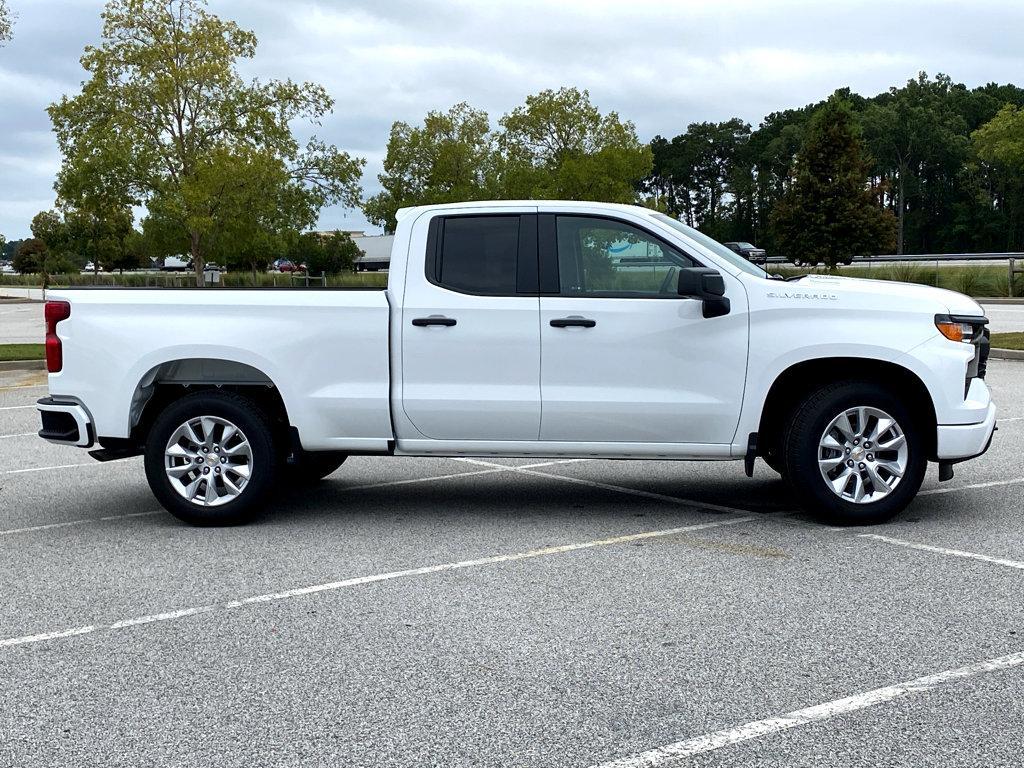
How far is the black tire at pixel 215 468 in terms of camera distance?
24.3ft

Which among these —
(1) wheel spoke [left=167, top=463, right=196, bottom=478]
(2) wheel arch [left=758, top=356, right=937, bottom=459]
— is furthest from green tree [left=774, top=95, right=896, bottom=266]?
(1) wheel spoke [left=167, top=463, right=196, bottom=478]

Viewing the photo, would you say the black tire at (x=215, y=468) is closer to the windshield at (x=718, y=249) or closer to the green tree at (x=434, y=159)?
the windshield at (x=718, y=249)

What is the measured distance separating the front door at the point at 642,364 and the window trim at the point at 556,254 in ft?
0.04

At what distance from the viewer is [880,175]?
12212cm

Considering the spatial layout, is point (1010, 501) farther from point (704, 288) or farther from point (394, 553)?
point (394, 553)

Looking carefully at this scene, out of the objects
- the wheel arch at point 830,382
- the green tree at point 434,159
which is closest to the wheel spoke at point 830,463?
the wheel arch at point 830,382

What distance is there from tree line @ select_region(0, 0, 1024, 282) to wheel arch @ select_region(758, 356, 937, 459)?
32.7 m

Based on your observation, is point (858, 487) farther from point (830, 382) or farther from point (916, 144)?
point (916, 144)

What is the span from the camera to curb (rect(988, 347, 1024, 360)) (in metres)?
19.0

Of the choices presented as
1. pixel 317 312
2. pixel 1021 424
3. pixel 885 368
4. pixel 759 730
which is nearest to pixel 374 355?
pixel 317 312

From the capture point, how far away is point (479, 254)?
24.7 ft

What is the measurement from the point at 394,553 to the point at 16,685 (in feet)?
8.29

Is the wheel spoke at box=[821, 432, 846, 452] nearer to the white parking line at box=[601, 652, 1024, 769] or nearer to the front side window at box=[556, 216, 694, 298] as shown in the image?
the front side window at box=[556, 216, 694, 298]

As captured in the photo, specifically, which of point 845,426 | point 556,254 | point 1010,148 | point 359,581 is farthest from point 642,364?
point 1010,148
